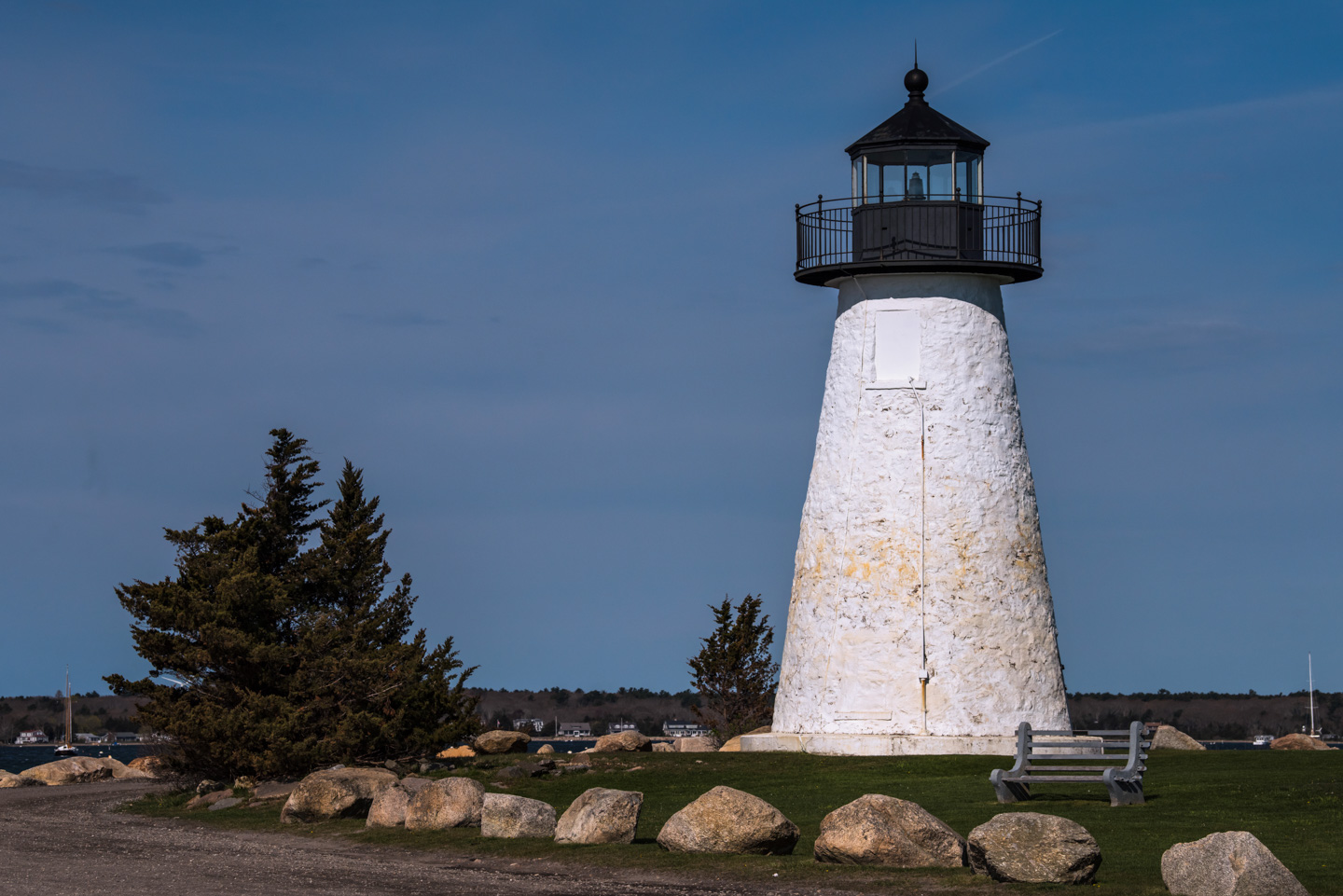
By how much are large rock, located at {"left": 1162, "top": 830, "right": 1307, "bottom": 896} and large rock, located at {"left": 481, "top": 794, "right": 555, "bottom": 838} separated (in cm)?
740

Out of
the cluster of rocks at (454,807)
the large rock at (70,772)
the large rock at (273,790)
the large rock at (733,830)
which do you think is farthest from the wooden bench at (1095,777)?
the large rock at (70,772)

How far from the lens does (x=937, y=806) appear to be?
21.2m

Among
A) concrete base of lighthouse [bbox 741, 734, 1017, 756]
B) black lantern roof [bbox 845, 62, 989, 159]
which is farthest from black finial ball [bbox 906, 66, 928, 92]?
concrete base of lighthouse [bbox 741, 734, 1017, 756]

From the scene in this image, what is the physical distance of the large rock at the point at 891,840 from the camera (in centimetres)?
1617

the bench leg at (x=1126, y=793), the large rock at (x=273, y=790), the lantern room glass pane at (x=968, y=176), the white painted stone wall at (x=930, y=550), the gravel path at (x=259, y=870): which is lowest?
the gravel path at (x=259, y=870)

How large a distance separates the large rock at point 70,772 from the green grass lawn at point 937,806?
32.0 ft

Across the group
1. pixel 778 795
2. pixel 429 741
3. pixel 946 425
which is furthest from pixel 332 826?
pixel 946 425

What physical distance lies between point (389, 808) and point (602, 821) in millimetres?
3607

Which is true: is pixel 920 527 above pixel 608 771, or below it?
above

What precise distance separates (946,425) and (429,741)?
10275mm

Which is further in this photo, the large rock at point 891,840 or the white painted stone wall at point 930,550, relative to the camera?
the white painted stone wall at point 930,550

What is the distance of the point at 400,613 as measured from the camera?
107ft

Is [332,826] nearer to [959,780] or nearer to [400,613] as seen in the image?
[959,780]

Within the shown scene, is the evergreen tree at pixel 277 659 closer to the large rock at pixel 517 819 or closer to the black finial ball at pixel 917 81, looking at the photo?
the large rock at pixel 517 819
